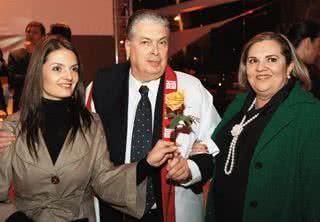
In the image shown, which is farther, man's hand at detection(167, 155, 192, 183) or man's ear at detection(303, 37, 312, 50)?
man's ear at detection(303, 37, 312, 50)

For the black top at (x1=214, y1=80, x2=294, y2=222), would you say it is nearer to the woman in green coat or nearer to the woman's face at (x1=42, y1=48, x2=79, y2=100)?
the woman in green coat

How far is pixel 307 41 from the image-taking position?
3.49m

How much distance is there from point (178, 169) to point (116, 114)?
0.61 meters

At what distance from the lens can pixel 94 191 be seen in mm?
2545

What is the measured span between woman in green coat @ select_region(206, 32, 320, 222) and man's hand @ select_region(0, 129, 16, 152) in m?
1.35

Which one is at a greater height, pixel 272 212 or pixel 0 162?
pixel 0 162

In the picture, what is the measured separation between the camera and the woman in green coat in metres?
2.38

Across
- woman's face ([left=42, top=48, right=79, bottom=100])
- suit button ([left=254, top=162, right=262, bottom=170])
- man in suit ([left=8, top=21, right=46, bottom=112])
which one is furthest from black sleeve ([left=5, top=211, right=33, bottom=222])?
man in suit ([left=8, top=21, right=46, bottom=112])

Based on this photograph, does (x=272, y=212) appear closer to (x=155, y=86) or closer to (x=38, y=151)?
(x=155, y=86)

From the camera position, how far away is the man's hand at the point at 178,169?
95.0 inches

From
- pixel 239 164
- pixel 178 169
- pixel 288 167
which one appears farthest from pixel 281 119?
pixel 178 169

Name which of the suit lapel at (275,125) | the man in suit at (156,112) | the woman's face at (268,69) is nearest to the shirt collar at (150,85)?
the man in suit at (156,112)

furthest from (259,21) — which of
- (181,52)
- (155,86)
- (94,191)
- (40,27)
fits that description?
(94,191)

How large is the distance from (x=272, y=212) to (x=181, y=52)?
6664 mm
